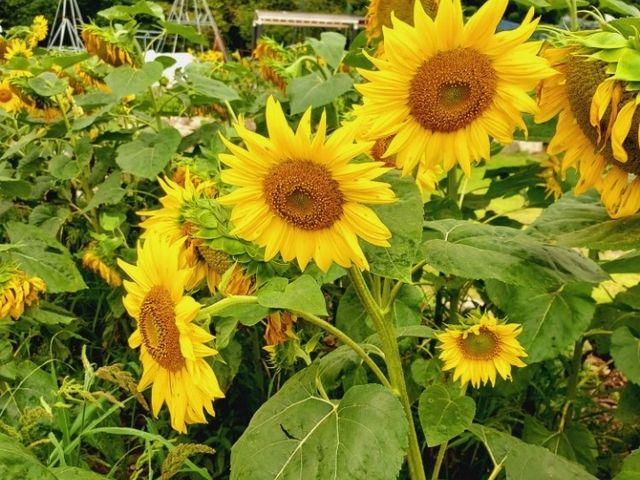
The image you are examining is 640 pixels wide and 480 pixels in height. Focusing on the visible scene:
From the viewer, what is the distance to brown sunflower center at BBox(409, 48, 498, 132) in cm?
84

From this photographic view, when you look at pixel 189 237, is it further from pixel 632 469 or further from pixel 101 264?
pixel 101 264

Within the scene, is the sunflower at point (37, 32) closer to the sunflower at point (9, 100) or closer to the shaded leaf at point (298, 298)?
the sunflower at point (9, 100)

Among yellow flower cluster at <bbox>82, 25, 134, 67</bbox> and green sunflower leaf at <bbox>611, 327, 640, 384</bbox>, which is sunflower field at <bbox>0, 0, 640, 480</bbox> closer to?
green sunflower leaf at <bbox>611, 327, 640, 384</bbox>

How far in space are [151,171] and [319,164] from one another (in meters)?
0.97

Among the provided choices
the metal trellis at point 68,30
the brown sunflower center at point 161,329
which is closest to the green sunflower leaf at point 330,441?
the brown sunflower center at point 161,329

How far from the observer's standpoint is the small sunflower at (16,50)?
7.62 feet

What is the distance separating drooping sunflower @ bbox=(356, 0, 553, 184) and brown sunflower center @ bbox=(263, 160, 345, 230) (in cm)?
13

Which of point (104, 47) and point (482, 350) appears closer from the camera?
point (482, 350)

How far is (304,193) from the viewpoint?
0.77 m

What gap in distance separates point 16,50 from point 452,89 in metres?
1.96

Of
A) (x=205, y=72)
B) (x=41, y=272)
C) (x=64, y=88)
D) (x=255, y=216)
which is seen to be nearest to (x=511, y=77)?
(x=255, y=216)

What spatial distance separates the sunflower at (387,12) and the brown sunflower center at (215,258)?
536 mm

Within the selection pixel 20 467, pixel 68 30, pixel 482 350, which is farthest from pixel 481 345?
pixel 68 30

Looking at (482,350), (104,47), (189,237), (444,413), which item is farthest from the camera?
(104,47)
